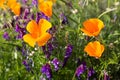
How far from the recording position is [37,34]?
2.61 m

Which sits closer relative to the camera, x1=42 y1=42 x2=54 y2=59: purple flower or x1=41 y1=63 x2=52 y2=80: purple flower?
x1=41 y1=63 x2=52 y2=80: purple flower

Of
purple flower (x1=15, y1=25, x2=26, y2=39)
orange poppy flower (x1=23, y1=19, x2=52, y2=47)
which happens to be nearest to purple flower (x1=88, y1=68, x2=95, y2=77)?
orange poppy flower (x1=23, y1=19, x2=52, y2=47)

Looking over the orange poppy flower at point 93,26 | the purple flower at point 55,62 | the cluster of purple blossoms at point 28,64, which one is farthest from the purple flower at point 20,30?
the orange poppy flower at point 93,26

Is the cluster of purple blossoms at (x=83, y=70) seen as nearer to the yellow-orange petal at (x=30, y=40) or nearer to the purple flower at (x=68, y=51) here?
the purple flower at (x=68, y=51)

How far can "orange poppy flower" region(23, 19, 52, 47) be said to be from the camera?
2.51m

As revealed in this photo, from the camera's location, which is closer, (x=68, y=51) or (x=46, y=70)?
(x=46, y=70)

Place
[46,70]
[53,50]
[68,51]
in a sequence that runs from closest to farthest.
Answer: [46,70]
[68,51]
[53,50]

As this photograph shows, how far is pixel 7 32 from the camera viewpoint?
328cm

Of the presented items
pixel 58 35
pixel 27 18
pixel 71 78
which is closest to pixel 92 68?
pixel 71 78

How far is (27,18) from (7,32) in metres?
0.26

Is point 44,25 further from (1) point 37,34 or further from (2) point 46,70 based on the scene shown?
(2) point 46,70

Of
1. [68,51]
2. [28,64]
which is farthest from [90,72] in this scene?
[28,64]

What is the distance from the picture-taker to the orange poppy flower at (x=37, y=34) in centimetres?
251

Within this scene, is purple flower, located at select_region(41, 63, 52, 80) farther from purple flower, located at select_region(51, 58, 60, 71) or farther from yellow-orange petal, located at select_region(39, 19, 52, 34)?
yellow-orange petal, located at select_region(39, 19, 52, 34)
